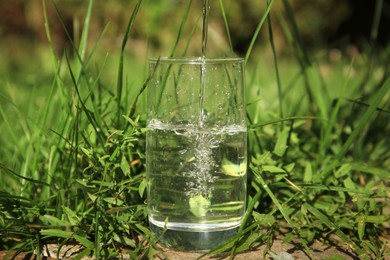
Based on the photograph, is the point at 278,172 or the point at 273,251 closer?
the point at 273,251

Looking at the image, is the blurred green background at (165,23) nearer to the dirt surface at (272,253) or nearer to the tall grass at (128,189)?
the tall grass at (128,189)

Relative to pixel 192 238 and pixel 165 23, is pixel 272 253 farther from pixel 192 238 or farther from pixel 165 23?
pixel 165 23

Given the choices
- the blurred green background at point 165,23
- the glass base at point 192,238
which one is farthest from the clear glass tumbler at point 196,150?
the blurred green background at point 165,23

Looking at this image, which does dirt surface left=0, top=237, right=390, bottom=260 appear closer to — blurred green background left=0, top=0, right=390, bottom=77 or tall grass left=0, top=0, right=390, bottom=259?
tall grass left=0, top=0, right=390, bottom=259

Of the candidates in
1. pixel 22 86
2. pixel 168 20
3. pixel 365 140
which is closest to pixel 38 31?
pixel 168 20

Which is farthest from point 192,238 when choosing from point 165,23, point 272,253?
point 165,23

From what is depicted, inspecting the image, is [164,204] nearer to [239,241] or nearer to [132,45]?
[239,241]

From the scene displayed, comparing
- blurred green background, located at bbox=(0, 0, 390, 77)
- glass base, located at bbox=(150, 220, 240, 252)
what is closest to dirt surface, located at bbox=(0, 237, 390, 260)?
glass base, located at bbox=(150, 220, 240, 252)
